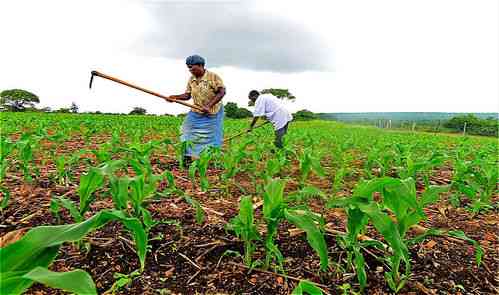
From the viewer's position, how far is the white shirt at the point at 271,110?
7.09 m

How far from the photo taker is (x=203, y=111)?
5348 millimetres

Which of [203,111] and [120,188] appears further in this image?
[203,111]

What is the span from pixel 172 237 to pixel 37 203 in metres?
1.35

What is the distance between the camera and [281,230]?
2387mm

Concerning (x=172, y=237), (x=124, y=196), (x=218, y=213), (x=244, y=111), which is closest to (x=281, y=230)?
(x=218, y=213)

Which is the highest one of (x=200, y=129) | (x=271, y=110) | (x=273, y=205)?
(x=271, y=110)

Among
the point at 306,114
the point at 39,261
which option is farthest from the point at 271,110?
the point at 306,114

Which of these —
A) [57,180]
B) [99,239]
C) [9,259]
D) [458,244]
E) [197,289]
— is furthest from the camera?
[57,180]

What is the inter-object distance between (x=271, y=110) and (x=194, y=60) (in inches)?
95.9

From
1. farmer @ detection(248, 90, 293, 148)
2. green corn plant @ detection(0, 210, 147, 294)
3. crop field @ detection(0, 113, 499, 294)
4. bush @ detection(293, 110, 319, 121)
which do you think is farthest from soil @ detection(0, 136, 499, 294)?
bush @ detection(293, 110, 319, 121)

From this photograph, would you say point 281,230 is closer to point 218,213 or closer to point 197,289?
point 218,213

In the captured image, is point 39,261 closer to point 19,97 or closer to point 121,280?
point 121,280

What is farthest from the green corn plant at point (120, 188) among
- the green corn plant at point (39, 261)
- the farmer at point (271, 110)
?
the farmer at point (271, 110)

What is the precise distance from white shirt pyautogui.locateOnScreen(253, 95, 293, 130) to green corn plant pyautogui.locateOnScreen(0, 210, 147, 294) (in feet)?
20.0
